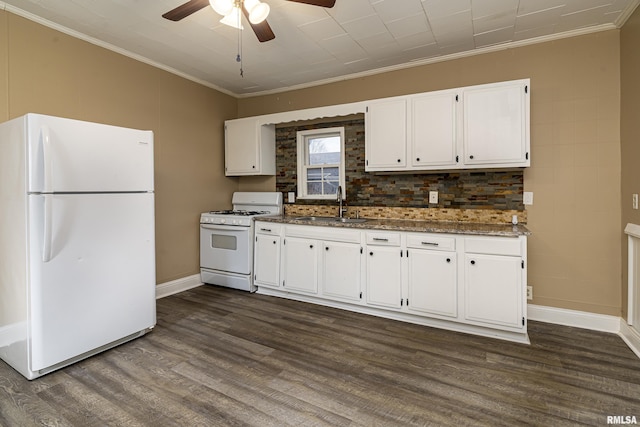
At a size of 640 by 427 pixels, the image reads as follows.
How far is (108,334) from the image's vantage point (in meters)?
2.47

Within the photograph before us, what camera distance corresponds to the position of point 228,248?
13.2ft

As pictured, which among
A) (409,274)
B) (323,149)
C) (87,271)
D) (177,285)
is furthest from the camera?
(323,149)

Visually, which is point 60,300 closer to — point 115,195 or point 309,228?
point 115,195

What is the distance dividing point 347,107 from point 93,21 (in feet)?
7.86

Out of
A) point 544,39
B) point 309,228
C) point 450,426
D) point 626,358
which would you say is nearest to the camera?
point 450,426

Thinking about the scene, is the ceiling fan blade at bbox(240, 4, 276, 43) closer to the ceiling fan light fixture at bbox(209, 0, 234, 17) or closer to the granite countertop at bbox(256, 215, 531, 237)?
the ceiling fan light fixture at bbox(209, 0, 234, 17)

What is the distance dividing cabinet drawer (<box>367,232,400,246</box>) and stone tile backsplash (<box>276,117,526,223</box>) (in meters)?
0.65

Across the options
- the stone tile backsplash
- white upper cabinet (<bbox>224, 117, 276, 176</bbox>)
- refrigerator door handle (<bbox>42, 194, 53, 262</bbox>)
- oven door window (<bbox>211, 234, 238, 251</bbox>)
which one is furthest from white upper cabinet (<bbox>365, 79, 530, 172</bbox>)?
refrigerator door handle (<bbox>42, 194, 53, 262</bbox>)

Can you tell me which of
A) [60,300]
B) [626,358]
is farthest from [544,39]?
[60,300]

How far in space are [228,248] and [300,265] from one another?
1.01m

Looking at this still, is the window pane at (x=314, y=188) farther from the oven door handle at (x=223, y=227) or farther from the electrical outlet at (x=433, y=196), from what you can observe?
the electrical outlet at (x=433, y=196)

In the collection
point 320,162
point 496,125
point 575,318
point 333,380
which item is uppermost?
point 496,125

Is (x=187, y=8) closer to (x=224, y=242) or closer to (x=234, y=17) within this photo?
(x=234, y=17)

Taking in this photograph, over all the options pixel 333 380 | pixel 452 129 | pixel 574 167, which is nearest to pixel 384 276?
pixel 333 380
